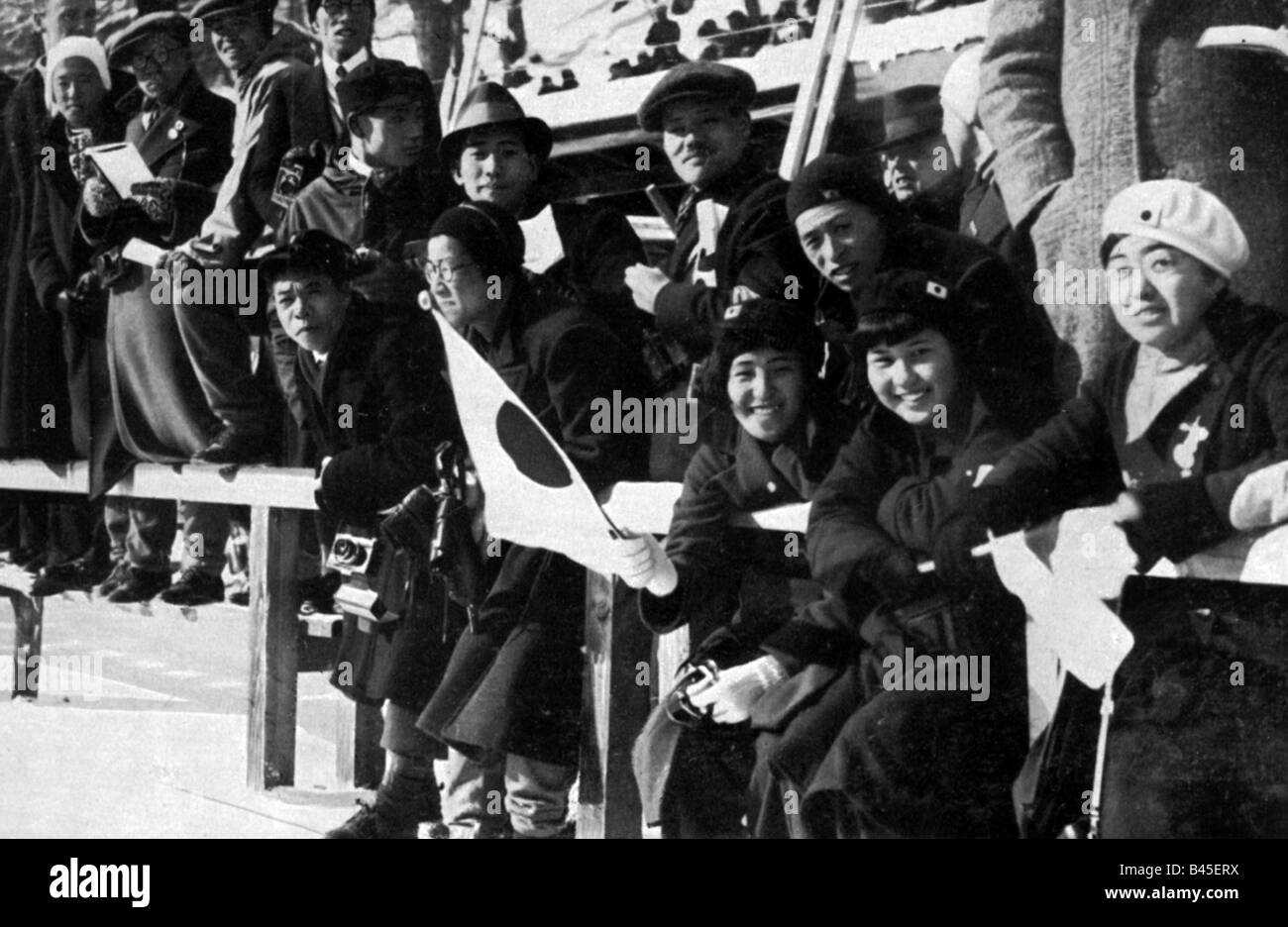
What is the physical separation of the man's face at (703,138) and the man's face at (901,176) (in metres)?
0.32

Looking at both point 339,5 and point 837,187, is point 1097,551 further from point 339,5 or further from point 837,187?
point 339,5

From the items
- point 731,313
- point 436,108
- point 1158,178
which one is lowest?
point 731,313

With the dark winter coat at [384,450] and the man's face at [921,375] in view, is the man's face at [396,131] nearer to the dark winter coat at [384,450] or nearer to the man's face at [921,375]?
the dark winter coat at [384,450]

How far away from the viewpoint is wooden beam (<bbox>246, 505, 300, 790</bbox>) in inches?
156

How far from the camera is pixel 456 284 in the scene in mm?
3773

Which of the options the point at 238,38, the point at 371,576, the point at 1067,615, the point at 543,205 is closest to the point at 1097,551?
the point at 1067,615

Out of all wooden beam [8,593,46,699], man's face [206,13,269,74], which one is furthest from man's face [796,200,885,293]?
wooden beam [8,593,46,699]

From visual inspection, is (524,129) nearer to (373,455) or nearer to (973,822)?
(373,455)

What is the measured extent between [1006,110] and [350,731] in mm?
2122

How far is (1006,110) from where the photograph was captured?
336cm

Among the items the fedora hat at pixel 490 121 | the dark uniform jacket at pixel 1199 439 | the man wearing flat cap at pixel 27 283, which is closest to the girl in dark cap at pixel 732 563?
the dark uniform jacket at pixel 1199 439

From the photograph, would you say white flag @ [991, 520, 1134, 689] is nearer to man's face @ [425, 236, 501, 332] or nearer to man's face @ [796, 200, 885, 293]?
man's face @ [796, 200, 885, 293]

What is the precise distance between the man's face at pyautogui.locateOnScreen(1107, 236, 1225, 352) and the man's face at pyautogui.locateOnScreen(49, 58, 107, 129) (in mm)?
2639
